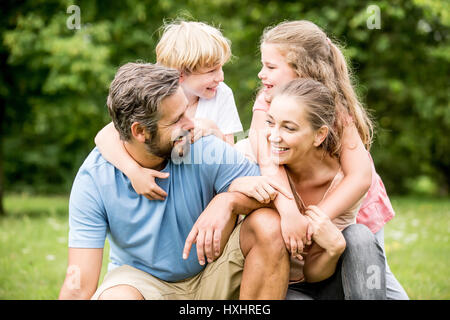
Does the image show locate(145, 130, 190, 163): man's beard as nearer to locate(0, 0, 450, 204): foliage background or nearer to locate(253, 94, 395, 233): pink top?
locate(253, 94, 395, 233): pink top

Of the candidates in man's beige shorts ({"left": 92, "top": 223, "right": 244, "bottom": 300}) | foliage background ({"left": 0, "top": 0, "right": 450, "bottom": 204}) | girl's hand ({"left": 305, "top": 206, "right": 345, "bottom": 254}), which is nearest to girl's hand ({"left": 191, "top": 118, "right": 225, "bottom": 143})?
man's beige shorts ({"left": 92, "top": 223, "right": 244, "bottom": 300})

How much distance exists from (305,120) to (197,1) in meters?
10.4

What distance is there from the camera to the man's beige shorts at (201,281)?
267 cm

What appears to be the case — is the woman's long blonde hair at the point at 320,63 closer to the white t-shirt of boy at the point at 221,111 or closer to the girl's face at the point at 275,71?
the girl's face at the point at 275,71

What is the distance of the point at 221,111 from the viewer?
352cm

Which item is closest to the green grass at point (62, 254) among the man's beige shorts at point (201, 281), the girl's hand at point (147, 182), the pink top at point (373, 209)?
the pink top at point (373, 209)

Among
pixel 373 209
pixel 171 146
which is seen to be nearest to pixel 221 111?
pixel 171 146

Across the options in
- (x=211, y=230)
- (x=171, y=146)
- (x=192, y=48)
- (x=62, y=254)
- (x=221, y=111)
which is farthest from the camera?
(x=62, y=254)

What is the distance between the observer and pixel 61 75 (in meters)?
8.28

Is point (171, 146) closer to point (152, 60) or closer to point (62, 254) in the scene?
point (62, 254)

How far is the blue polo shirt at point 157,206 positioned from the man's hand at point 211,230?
0.20m

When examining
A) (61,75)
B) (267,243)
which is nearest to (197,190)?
(267,243)

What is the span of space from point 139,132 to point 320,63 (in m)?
1.15
